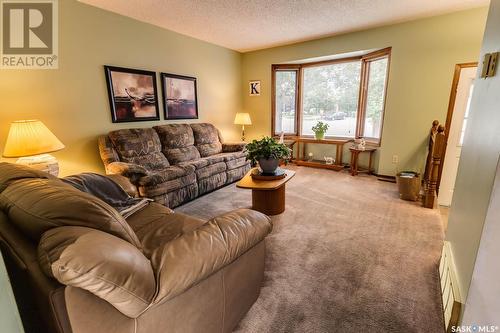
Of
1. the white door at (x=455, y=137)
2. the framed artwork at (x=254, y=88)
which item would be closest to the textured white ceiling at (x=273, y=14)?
Result: the white door at (x=455, y=137)

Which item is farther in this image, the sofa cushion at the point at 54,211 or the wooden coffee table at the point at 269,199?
the wooden coffee table at the point at 269,199

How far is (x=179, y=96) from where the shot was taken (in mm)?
4105

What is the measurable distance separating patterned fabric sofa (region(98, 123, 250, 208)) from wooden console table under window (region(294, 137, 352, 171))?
146 centimetres

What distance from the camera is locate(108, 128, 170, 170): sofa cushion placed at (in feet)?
10.0

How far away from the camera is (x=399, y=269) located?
70.7 inches

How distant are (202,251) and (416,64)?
164 inches

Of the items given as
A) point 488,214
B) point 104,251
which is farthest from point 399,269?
point 104,251

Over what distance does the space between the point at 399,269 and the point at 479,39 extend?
328cm

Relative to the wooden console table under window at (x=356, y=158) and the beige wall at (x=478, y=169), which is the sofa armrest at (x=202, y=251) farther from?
the wooden console table under window at (x=356, y=158)

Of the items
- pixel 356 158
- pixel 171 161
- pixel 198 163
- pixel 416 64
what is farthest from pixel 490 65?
pixel 171 161

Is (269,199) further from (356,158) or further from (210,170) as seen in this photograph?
(356,158)

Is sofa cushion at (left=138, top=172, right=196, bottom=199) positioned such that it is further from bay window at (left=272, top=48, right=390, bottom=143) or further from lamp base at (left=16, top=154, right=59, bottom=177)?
bay window at (left=272, top=48, right=390, bottom=143)

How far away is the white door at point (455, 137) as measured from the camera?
119 inches

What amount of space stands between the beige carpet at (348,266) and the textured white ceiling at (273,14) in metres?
2.48
